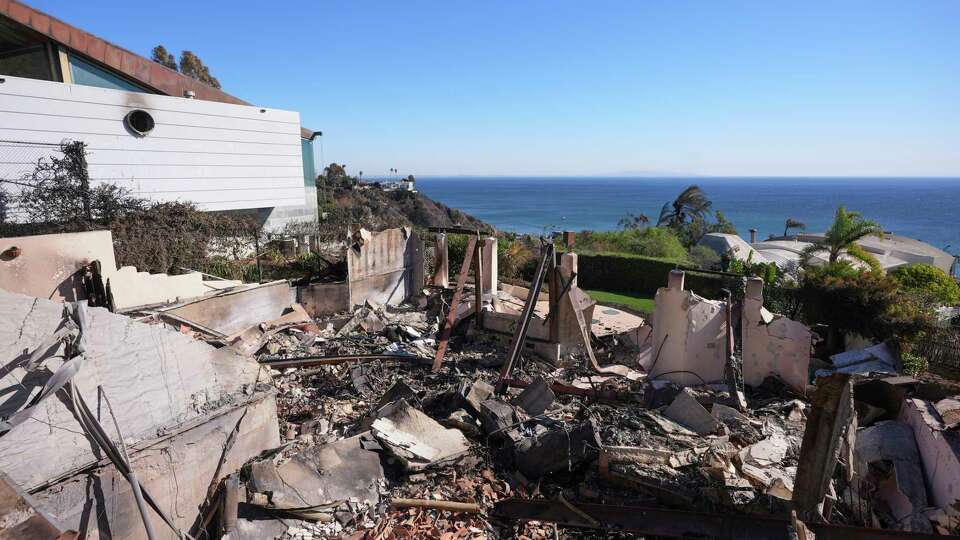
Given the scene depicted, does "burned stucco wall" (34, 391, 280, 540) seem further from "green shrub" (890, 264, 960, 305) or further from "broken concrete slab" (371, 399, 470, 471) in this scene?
"green shrub" (890, 264, 960, 305)

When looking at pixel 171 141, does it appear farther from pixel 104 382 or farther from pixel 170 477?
pixel 170 477

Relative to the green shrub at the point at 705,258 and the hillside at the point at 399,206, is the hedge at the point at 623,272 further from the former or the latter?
the hillside at the point at 399,206

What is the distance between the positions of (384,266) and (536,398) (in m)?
7.02

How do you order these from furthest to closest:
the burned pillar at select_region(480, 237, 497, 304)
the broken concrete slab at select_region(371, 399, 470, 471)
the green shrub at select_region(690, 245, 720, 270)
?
the green shrub at select_region(690, 245, 720, 270) → the burned pillar at select_region(480, 237, 497, 304) → the broken concrete slab at select_region(371, 399, 470, 471)

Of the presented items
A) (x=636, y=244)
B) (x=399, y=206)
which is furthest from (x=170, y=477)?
(x=399, y=206)

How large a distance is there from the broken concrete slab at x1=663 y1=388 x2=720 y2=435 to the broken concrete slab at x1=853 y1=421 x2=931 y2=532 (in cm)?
153

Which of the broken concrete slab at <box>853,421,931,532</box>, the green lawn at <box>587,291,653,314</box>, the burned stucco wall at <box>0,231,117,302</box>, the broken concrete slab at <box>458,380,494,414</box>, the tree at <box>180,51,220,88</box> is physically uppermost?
the tree at <box>180,51,220,88</box>

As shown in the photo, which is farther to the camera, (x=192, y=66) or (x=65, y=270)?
(x=192, y=66)

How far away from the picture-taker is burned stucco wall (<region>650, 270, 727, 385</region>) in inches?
324

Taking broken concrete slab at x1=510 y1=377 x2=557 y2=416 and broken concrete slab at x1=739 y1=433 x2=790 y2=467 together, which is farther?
broken concrete slab at x1=510 y1=377 x2=557 y2=416

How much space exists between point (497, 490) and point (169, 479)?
3.15m

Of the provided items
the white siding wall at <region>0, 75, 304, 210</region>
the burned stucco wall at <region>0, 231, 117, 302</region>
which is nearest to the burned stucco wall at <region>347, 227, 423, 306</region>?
the burned stucco wall at <region>0, 231, 117, 302</region>

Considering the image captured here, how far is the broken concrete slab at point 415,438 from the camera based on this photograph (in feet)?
17.9

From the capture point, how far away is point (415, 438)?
227 inches
